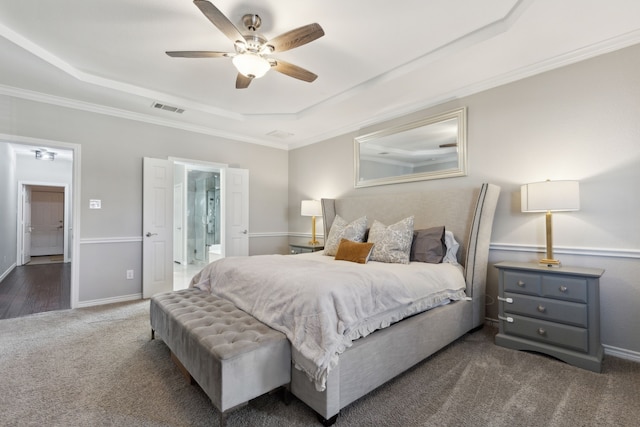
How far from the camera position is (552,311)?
91.5 inches

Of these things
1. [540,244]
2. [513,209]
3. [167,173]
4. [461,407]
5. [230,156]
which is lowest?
[461,407]

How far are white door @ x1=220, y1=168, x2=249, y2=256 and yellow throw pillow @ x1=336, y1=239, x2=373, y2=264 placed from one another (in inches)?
97.9

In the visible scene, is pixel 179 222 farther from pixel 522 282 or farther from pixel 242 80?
pixel 522 282

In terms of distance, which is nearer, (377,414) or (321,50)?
(377,414)

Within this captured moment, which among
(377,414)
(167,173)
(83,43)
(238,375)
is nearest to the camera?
(238,375)

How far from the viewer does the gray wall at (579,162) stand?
2334mm

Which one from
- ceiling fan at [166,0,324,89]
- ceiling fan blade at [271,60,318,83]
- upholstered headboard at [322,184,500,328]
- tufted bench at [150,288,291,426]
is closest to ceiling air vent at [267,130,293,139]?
upholstered headboard at [322,184,500,328]

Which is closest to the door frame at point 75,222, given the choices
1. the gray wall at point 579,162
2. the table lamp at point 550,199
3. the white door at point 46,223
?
the gray wall at point 579,162

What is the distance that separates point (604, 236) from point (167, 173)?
16.5 ft

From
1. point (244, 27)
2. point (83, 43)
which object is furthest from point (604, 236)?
point (83, 43)

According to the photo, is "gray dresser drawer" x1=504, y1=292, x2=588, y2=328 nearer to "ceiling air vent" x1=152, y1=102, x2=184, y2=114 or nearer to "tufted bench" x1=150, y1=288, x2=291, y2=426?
"tufted bench" x1=150, y1=288, x2=291, y2=426

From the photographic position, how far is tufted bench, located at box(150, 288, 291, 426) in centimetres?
154

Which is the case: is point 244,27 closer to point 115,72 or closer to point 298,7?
→ point 298,7

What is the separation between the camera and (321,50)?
8.86ft
